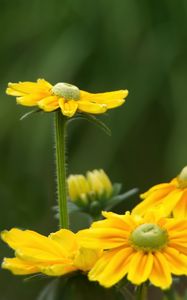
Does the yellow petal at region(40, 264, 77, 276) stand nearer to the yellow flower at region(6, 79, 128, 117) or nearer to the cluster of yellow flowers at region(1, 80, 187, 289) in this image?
the cluster of yellow flowers at region(1, 80, 187, 289)

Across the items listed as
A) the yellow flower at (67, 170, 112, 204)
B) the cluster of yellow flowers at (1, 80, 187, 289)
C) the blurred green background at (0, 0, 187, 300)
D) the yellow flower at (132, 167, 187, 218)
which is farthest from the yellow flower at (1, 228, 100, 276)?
the blurred green background at (0, 0, 187, 300)

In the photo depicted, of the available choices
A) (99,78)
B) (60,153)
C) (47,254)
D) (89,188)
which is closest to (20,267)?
(47,254)

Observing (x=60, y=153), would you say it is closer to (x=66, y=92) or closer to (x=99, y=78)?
(x=66, y=92)

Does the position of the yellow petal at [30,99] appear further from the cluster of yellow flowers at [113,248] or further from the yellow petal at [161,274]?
the yellow petal at [161,274]

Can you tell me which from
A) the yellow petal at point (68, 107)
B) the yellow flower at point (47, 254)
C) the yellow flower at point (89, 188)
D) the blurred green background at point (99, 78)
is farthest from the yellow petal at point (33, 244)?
the blurred green background at point (99, 78)

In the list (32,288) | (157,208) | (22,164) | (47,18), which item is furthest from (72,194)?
(47,18)
